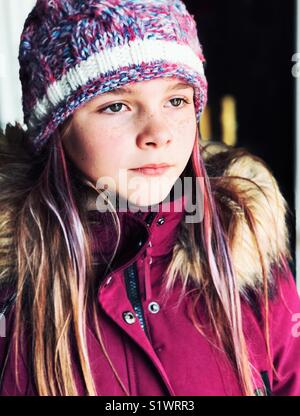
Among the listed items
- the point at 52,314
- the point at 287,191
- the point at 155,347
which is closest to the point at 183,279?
the point at 155,347

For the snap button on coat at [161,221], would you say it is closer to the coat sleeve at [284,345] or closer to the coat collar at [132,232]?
the coat collar at [132,232]

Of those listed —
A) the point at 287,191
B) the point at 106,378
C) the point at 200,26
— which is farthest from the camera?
the point at 200,26

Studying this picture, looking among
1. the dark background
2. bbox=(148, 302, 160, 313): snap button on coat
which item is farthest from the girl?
the dark background

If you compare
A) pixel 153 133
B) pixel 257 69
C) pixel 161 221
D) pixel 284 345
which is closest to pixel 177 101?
pixel 153 133

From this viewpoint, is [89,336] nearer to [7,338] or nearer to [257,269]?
[7,338]

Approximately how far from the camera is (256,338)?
3.01ft

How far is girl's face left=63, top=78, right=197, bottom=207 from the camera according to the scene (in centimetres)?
78

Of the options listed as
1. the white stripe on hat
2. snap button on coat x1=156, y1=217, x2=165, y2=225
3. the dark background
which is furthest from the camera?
the dark background

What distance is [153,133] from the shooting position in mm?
771

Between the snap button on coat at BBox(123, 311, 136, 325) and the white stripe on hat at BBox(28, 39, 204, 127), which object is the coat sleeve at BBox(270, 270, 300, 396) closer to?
the snap button on coat at BBox(123, 311, 136, 325)

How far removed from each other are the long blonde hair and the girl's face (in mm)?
63

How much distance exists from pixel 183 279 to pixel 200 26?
133 centimetres

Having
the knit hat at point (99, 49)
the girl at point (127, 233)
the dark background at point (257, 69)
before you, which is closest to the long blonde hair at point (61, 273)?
the girl at point (127, 233)

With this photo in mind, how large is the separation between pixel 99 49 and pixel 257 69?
1.21 meters
